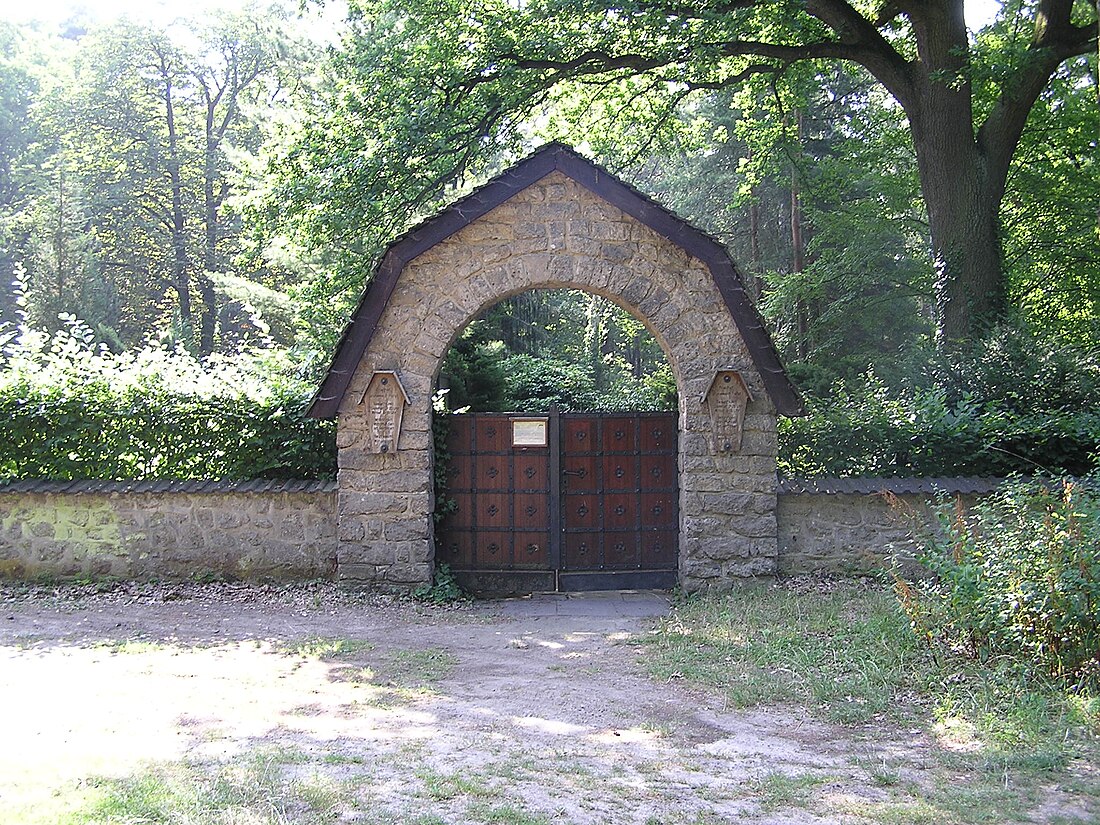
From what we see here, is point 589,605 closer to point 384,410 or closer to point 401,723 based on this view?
point 384,410

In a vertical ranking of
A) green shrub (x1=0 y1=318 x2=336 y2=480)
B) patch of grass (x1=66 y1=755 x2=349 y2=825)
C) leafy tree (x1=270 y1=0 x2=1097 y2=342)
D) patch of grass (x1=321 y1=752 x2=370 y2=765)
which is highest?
leafy tree (x1=270 y1=0 x2=1097 y2=342)

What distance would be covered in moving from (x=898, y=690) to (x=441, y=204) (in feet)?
32.2

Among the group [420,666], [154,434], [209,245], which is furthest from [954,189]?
[209,245]

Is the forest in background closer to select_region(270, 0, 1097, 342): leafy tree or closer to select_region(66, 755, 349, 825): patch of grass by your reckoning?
select_region(270, 0, 1097, 342): leafy tree

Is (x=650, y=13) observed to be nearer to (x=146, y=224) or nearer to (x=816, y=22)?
(x=816, y=22)

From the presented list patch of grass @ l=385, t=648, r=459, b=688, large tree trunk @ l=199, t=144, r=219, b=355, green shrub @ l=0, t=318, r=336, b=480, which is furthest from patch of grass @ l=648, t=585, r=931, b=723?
large tree trunk @ l=199, t=144, r=219, b=355

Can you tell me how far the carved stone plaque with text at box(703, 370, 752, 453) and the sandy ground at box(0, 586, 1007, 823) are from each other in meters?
2.03

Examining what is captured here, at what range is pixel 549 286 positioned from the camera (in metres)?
9.62

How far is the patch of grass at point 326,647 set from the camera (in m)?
7.41

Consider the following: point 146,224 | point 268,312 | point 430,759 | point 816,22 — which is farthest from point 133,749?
point 146,224

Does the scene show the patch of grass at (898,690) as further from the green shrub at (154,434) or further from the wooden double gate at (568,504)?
the green shrub at (154,434)

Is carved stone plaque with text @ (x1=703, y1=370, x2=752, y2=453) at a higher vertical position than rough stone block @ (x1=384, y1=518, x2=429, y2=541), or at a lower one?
higher

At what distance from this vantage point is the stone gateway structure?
9.48 meters

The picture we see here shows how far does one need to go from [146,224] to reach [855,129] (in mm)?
24275
